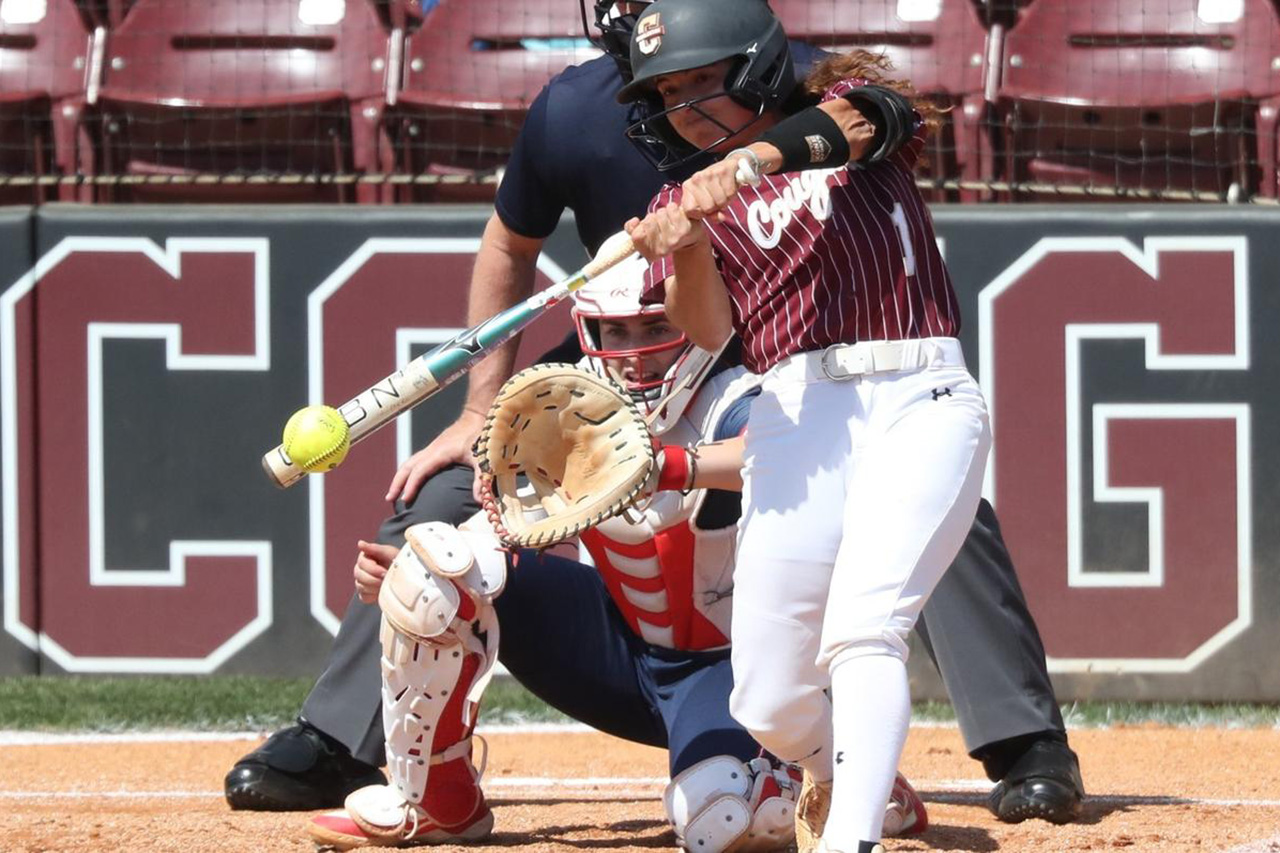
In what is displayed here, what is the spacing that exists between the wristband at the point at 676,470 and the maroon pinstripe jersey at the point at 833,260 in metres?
0.18

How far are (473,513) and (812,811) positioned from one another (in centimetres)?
107

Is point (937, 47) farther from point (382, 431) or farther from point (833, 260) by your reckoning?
point (833, 260)

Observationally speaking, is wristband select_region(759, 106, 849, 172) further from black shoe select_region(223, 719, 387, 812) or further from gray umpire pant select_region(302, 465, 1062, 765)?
black shoe select_region(223, 719, 387, 812)

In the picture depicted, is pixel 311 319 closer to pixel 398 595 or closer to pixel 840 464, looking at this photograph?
pixel 398 595

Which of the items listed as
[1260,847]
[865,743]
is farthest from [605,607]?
[1260,847]

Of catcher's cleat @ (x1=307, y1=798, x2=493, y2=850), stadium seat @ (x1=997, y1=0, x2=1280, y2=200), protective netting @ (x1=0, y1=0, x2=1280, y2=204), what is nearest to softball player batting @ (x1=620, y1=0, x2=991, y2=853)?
catcher's cleat @ (x1=307, y1=798, x2=493, y2=850)

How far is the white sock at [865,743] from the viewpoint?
102 inches

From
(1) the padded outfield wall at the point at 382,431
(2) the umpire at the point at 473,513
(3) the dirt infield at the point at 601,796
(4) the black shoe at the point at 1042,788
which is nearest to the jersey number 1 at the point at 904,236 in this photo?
(2) the umpire at the point at 473,513

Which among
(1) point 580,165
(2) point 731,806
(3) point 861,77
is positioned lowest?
(2) point 731,806

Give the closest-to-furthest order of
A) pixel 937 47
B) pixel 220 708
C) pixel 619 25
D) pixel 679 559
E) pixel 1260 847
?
pixel 1260 847 < pixel 679 559 < pixel 619 25 < pixel 220 708 < pixel 937 47

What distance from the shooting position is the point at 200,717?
16.1ft

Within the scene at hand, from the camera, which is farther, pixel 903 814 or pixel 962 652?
pixel 962 652

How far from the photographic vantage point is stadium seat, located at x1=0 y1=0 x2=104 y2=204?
6.16 metres

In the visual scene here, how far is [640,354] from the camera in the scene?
10.9ft
